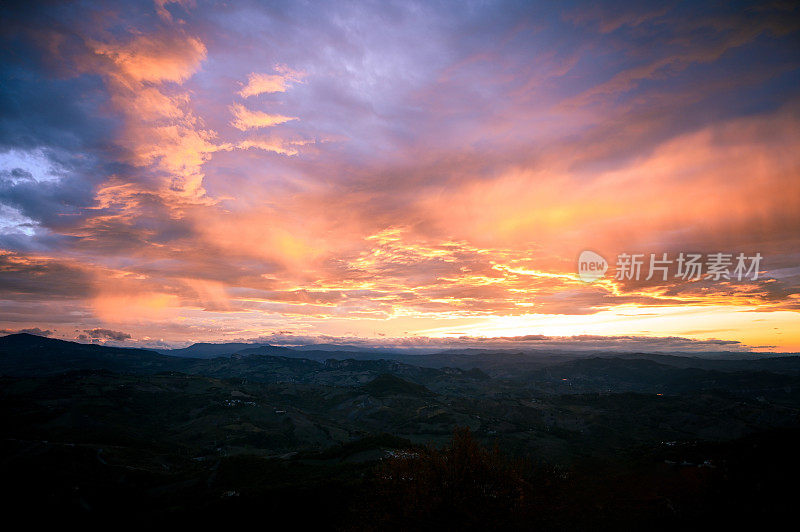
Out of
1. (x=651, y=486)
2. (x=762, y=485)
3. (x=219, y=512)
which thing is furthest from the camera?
(x=219, y=512)

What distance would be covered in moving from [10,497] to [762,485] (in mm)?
217082

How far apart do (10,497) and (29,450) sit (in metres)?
47.9

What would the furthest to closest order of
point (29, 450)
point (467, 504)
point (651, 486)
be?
point (29, 450) < point (651, 486) < point (467, 504)

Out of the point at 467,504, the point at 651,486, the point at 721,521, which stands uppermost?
the point at 467,504

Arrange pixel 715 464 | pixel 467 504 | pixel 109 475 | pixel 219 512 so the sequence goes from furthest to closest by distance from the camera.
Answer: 1. pixel 109 475
2. pixel 219 512
3. pixel 715 464
4. pixel 467 504

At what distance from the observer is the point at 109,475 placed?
151 metres

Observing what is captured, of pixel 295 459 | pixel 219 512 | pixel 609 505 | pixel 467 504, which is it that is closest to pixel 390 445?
pixel 295 459

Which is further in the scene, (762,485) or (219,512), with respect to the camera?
(219,512)

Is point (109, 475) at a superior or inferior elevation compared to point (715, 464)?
inferior

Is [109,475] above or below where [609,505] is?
below

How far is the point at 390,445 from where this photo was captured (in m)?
196

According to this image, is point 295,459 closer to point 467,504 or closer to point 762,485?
point 467,504

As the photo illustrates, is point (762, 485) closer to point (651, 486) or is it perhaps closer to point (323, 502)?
point (651, 486)

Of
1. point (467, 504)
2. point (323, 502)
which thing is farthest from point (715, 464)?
point (323, 502)
